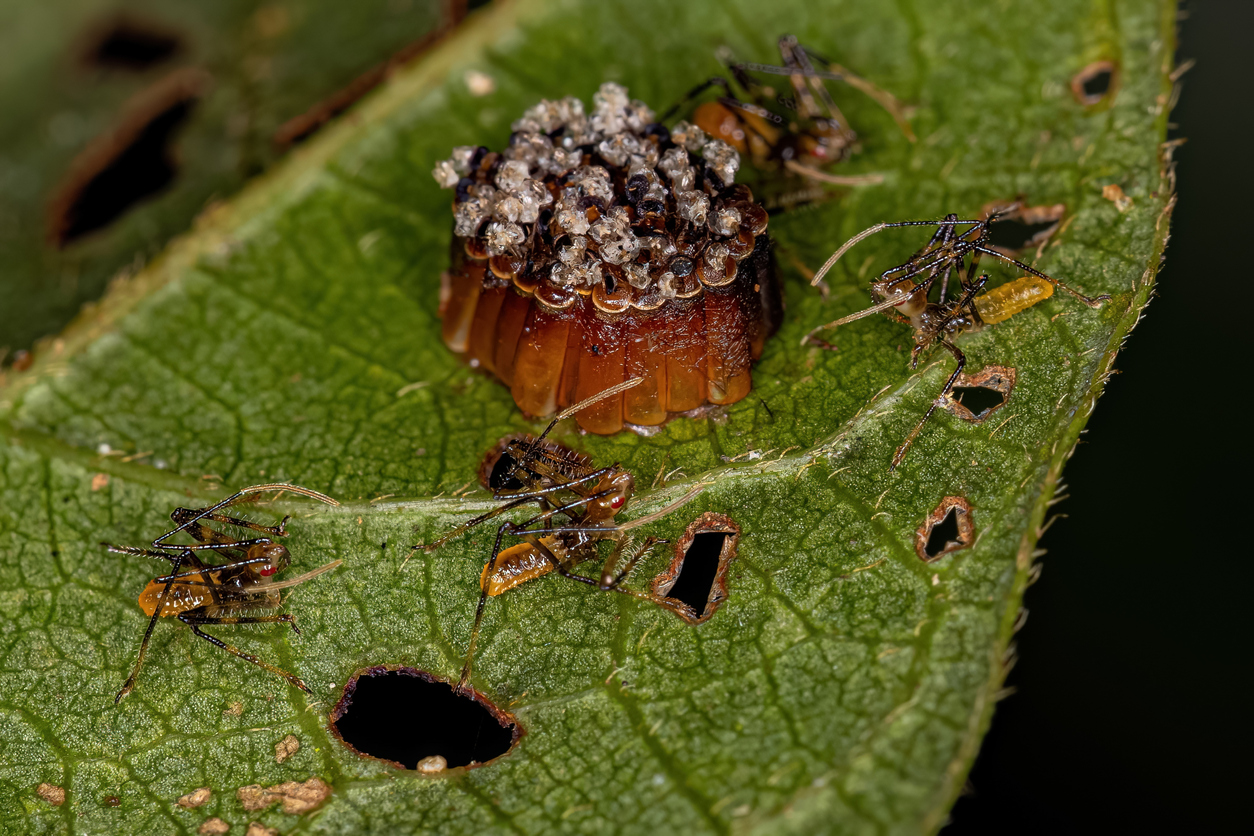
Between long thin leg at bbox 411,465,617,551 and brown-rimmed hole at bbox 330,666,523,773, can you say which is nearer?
brown-rimmed hole at bbox 330,666,523,773

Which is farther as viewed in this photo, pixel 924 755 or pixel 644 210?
pixel 644 210

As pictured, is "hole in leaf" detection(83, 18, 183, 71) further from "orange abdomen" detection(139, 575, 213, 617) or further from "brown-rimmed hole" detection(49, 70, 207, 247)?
"orange abdomen" detection(139, 575, 213, 617)

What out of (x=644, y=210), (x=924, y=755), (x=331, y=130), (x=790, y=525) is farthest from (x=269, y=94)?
(x=924, y=755)

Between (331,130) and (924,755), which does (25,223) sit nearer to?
(331,130)

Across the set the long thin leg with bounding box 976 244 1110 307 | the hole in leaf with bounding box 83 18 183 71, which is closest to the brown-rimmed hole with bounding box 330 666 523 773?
the long thin leg with bounding box 976 244 1110 307

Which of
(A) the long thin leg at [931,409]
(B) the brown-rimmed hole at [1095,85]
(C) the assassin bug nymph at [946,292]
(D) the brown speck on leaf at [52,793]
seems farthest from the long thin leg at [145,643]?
(B) the brown-rimmed hole at [1095,85]

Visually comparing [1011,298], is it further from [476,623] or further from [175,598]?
[175,598]

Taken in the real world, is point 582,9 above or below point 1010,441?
above
